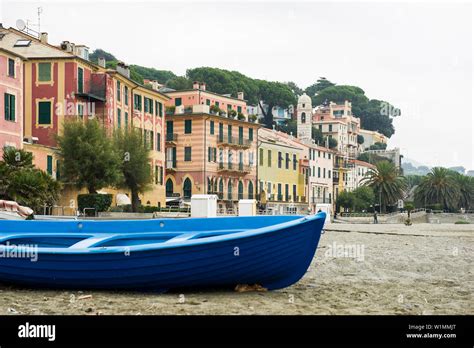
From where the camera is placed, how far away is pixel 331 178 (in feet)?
320

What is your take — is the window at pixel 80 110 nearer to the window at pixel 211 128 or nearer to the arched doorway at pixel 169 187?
the arched doorway at pixel 169 187

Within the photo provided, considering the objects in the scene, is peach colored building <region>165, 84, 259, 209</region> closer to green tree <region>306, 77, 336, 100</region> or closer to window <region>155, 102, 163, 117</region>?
window <region>155, 102, 163, 117</region>

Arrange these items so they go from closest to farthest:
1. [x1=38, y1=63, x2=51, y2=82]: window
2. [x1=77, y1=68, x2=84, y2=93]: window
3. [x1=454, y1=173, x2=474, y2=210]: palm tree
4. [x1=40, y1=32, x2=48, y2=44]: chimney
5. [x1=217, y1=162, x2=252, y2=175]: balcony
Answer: [x1=38, y1=63, x2=51, y2=82]: window → [x1=77, y1=68, x2=84, y2=93]: window → [x1=40, y1=32, x2=48, y2=44]: chimney → [x1=217, y1=162, x2=252, y2=175]: balcony → [x1=454, y1=173, x2=474, y2=210]: palm tree

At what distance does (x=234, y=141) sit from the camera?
68.4 m

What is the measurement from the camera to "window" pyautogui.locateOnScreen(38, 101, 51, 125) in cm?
4394

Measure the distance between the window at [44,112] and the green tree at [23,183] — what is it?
387 inches

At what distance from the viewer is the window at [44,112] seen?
43.9 meters

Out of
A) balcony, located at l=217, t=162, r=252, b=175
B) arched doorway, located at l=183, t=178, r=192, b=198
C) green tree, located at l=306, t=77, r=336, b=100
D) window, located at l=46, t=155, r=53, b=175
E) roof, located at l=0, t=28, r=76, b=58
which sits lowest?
arched doorway, located at l=183, t=178, r=192, b=198

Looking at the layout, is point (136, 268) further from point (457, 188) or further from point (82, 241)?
point (457, 188)

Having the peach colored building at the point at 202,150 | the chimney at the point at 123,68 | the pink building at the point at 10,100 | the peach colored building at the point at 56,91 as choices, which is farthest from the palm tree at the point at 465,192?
the pink building at the point at 10,100

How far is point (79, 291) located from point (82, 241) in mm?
1102

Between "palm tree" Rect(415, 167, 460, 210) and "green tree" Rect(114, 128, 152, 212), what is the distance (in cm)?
6634

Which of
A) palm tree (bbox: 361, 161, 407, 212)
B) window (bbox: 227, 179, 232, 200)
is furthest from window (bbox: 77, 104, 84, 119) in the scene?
palm tree (bbox: 361, 161, 407, 212)
